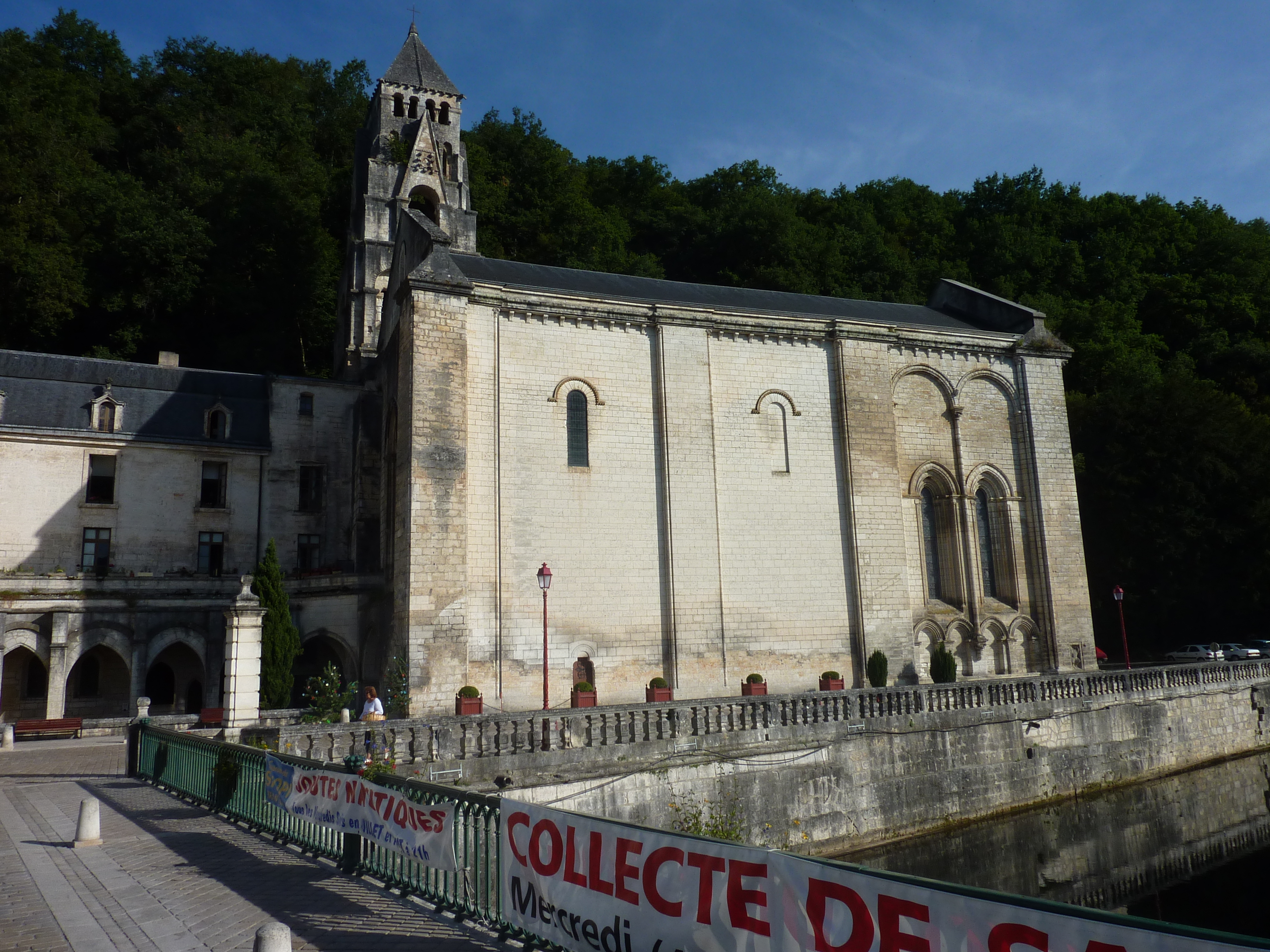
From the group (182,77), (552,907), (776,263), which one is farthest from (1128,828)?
(182,77)

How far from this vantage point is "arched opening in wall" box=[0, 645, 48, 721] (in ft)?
77.5

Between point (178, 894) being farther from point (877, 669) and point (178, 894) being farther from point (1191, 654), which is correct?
point (1191, 654)

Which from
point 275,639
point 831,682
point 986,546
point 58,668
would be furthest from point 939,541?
point 58,668

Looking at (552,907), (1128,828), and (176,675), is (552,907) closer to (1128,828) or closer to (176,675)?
(1128,828)

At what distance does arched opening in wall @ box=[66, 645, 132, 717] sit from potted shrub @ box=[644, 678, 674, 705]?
1505 cm

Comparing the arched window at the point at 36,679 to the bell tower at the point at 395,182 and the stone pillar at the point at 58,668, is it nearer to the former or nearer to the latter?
the stone pillar at the point at 58,668

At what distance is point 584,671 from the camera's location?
2011 centimetres

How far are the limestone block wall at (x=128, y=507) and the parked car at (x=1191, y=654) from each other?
31.7 meters

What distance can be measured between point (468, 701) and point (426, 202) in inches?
919

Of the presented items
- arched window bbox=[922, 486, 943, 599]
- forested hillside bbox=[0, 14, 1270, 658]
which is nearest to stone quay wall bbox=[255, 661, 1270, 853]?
arched window bbox=[922, 486, 943, 599]

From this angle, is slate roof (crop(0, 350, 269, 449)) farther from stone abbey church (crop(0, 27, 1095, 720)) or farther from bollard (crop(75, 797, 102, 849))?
bollard (crop(75, 797, 102, 849))

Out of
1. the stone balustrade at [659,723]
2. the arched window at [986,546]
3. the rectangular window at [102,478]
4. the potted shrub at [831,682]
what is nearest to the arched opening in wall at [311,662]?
the rectangular window at [102,478]

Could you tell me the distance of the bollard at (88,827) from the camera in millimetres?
8961

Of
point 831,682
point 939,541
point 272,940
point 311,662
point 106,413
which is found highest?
point 106,413
